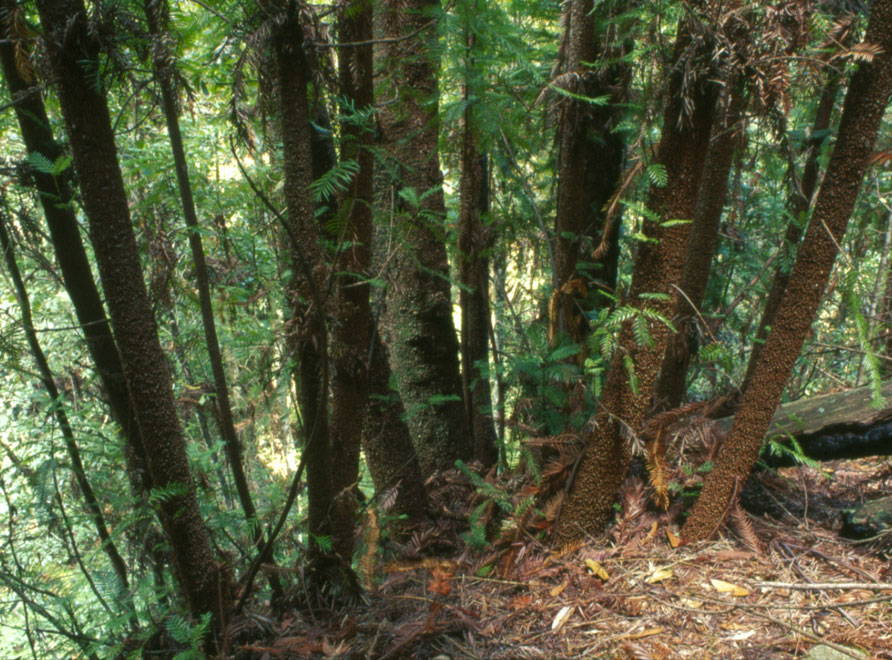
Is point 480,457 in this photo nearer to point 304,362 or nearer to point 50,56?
point 304,362

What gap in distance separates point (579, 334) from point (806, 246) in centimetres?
203

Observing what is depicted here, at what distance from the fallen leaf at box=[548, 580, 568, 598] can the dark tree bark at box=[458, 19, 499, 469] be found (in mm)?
1770

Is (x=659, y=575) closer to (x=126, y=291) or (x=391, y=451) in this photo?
(x=391, y=451)

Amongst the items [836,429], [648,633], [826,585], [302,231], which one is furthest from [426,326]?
[826,585]

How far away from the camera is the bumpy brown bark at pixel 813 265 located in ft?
8.11

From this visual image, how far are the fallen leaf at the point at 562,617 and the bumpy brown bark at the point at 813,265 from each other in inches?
39.2

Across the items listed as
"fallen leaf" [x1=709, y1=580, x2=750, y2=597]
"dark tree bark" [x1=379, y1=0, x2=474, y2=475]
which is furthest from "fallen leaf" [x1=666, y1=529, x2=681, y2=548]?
"dark tree bark" [x1=379, y1=0, x2=474, y2=475]

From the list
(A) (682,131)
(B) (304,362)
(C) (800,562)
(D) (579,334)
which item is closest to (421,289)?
(D) (579,334)

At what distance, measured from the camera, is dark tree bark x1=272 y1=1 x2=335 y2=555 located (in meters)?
2.49

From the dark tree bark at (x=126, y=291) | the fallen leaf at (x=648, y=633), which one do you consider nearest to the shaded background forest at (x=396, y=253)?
the dark tree bark at (x=126, y=291)

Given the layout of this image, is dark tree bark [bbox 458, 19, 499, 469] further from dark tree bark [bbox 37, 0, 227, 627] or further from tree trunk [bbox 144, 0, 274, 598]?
dark tree bark [bbox 37, 0, 227, 627]

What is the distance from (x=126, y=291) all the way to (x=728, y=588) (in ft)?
11.2

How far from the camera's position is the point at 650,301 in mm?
3047

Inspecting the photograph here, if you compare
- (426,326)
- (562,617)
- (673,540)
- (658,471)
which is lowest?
(562,617)
